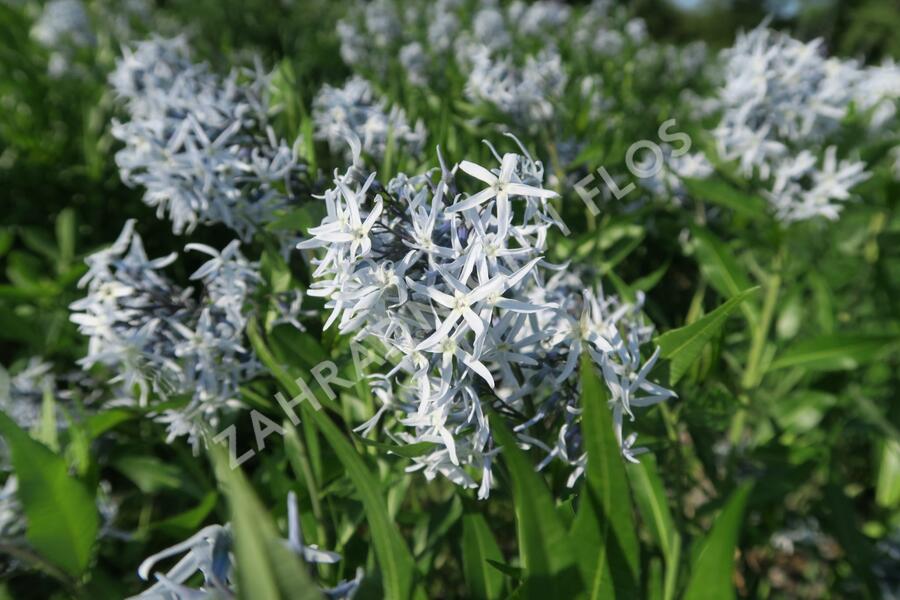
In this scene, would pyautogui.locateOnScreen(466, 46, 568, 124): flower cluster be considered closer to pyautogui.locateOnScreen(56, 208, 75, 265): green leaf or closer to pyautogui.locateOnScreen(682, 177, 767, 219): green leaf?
pyautogui.locateOnScreen(682, 177, 767, 219): green leaf

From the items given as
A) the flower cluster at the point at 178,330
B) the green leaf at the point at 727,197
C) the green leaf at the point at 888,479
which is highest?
the flower cluster at the point at 178,330

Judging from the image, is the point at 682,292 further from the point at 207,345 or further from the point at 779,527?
the point at 207,345

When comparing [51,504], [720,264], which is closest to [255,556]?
[51,504]

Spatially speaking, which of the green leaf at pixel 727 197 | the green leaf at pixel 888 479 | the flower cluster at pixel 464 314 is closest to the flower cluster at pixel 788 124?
the green leaf at pixel 727 197

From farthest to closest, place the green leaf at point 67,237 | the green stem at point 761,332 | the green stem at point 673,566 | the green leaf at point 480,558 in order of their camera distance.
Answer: the green leaf at point 67,237 → the green stem at point 761,332 → the green stem at point 673,566 → the green leaf at point 480,558

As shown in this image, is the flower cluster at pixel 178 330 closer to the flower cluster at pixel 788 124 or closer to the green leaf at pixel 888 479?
the flower cluster at pixel 788 124

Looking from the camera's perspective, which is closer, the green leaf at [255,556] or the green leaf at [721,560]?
the green leaf at [255,556]
